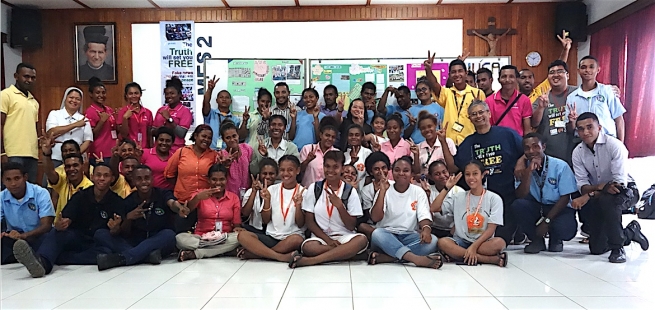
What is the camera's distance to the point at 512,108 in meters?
4.46

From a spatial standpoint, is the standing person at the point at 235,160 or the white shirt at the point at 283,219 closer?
the white shirt at the point at 283,219

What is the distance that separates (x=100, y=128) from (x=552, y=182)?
4284 millimetres

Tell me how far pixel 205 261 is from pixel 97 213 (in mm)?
953

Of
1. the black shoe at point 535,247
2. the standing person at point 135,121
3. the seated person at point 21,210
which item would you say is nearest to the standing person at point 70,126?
the standing person at point 135,121

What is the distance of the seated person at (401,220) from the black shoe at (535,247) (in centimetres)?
99

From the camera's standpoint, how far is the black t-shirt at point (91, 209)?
3725mm

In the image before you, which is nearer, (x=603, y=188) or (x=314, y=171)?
(x=603, y=188)

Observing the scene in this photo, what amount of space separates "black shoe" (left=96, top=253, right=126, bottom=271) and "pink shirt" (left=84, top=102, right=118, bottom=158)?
1600mm

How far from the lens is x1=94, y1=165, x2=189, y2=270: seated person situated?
3549mm

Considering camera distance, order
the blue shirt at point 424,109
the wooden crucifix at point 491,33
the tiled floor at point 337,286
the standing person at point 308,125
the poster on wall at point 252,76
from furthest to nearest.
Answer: the wooden crucifix at point 491,33, the poster on wall at point 252,76, the standing person at point 308,125, the blue shirt at point 424,109, the tiled floor at point 337,286

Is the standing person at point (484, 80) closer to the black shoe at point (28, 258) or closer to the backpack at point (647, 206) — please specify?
the backpack at point (647, 206)

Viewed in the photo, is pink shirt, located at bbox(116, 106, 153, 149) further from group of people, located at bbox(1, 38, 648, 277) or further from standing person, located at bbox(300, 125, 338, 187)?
standing person, located at bbox(300, 125, 338, 187)

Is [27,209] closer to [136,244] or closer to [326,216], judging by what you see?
[136,244]

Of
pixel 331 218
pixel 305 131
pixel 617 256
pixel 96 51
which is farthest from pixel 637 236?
pixel 96 51
